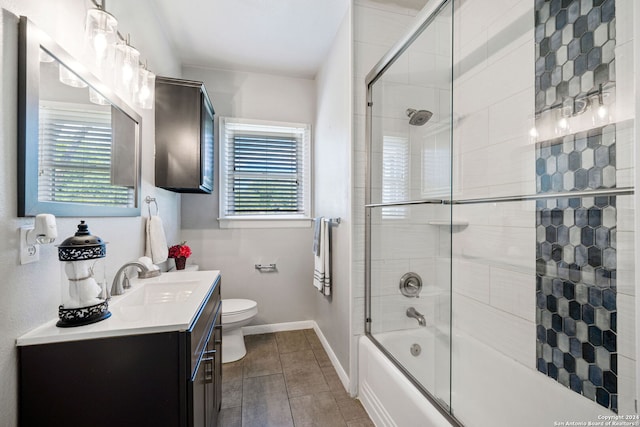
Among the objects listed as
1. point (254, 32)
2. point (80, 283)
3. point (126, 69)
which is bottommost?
point (80, 283)

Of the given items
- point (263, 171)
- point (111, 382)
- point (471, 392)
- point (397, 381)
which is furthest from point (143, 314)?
point (263, 171)

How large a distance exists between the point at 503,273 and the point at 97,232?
6.62 feet

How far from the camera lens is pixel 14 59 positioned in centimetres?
84

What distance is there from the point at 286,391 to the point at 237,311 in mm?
718

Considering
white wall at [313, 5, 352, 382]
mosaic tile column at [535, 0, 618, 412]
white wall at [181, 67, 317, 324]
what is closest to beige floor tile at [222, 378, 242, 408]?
white wall at [313, 5, 352, 382]

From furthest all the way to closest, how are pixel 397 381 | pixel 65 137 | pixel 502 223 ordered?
1. pixel 502 223
2. pixel 397 381
3. pixel 65 137

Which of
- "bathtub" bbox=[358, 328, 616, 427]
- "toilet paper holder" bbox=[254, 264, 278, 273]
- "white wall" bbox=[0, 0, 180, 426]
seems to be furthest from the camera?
"toilet paper holder" bbox=[254, 264, 278, 273]

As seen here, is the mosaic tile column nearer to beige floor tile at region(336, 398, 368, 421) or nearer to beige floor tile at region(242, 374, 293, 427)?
beige floor tile at region(336, 398, 368, 421)

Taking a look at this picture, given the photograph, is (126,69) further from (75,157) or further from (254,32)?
(254,32)

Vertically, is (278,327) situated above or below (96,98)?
below

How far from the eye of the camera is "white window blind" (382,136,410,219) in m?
1.78

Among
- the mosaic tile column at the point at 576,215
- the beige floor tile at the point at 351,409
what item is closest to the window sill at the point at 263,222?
the beige floor tile at the point at 351,409

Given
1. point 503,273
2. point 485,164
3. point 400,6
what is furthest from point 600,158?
point 400,6

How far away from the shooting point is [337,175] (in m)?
2.26
